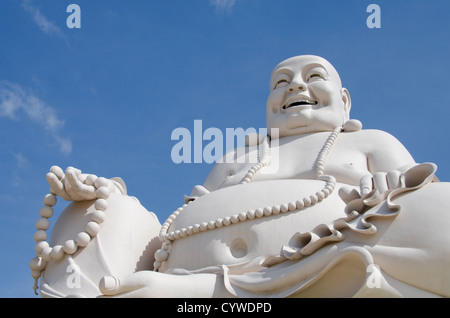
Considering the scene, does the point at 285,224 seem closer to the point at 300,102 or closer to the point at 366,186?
the point at 366,186

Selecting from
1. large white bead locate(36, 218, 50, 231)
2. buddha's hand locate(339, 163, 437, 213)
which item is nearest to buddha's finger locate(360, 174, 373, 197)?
buddha's hand locate(339, 163, 437, 213)

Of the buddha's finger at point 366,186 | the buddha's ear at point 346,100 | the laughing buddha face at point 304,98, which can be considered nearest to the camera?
the buddha's finger at point 366,186

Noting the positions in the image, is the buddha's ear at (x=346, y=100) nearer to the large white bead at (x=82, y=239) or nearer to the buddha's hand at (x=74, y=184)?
the buddha's hand at (x=74, y=184)

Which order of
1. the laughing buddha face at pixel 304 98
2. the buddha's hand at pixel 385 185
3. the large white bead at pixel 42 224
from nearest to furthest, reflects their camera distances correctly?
1. the buddha's hand at pixel 385 185
2. the large white bead at pixel 42 224
3. the laughing buddha face at pixel 304 98

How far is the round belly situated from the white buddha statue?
0.01m

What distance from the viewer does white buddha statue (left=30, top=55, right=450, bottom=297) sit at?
4.51 metres

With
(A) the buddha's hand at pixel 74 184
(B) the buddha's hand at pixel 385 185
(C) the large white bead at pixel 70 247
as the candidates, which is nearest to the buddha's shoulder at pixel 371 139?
(B) the buddha's hand at pixel 385 185

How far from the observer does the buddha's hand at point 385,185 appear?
4.80 m

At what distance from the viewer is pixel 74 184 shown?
5.79m

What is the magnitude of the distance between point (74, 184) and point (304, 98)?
8.68ft

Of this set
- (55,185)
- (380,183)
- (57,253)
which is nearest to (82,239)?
(57,253)

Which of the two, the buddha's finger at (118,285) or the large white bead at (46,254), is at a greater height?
the large white bead at (46,254)

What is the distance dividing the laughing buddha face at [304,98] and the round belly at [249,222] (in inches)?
59.4
